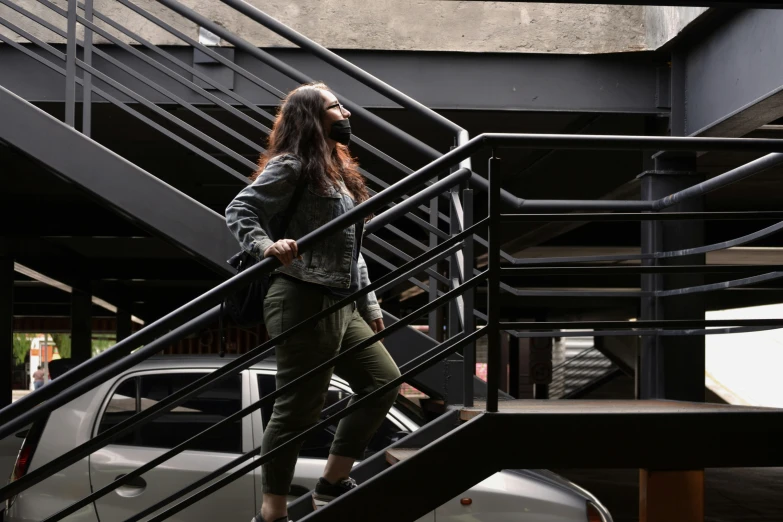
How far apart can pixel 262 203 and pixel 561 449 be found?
4.54ft

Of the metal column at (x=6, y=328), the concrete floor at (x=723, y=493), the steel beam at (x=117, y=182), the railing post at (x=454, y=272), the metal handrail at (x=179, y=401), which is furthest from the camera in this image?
the metal column at (x=6, y=328)

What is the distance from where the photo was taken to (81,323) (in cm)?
1847

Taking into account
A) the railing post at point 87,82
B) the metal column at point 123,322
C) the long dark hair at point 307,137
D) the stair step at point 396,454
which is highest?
the railing post at point 87,82

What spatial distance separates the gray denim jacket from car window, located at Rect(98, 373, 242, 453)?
247 cm

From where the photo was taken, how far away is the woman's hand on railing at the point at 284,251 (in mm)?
2992

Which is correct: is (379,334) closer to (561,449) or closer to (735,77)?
(561,449)

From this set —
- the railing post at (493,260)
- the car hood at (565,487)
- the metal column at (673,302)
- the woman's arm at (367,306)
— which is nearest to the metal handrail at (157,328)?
the railing post at (493,260)

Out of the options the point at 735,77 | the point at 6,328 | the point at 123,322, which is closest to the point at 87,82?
the point at 735,77

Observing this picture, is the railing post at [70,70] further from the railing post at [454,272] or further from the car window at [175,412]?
the railing post at [454,272]

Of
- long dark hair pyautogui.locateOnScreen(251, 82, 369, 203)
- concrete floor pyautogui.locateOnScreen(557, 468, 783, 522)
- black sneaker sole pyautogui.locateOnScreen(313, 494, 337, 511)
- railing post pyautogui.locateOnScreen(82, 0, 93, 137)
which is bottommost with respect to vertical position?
concrete floor pyautogui.locateOnScreen(557, 468, 783, 522)

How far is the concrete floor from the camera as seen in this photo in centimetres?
975

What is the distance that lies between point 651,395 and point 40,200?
7.86 metres

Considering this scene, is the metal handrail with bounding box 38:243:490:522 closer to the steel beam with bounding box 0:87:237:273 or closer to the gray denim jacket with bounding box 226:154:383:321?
the gray denim jacket with bounding box 226:154:383:321

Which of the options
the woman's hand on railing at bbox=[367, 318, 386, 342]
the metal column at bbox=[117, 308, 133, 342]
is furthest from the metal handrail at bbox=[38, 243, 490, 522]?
the metal column at bbox=[117, 308, 133, 342]
